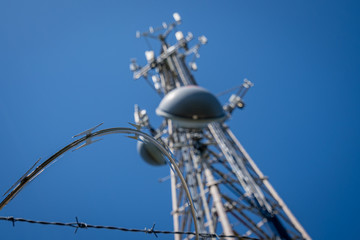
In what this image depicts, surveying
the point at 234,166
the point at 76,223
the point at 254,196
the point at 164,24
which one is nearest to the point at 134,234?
the point at 76,223

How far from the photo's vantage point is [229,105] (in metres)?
12.6

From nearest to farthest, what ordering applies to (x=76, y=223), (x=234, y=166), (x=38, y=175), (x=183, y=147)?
(x=38, y=175)
(x=76, y=223)
(x=234, y=166)
(x=183, y=147)

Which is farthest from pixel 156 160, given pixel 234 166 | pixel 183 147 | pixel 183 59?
pixel 183 59

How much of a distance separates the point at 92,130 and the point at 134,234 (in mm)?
1103

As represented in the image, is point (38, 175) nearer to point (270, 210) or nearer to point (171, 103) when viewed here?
point (171, 103)

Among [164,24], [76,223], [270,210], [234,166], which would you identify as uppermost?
[164,24]

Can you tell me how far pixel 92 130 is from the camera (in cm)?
155

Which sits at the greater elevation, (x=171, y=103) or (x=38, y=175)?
(x=171, y=103)

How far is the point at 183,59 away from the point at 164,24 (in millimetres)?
2816

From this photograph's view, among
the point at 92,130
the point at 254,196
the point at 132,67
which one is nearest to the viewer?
the point at 92,130

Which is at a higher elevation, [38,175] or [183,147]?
[183,147]

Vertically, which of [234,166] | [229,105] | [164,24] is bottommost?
[234,166]

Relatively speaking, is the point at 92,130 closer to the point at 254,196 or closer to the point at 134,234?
the point at 134,234

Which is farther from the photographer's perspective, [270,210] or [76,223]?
[270,210]
